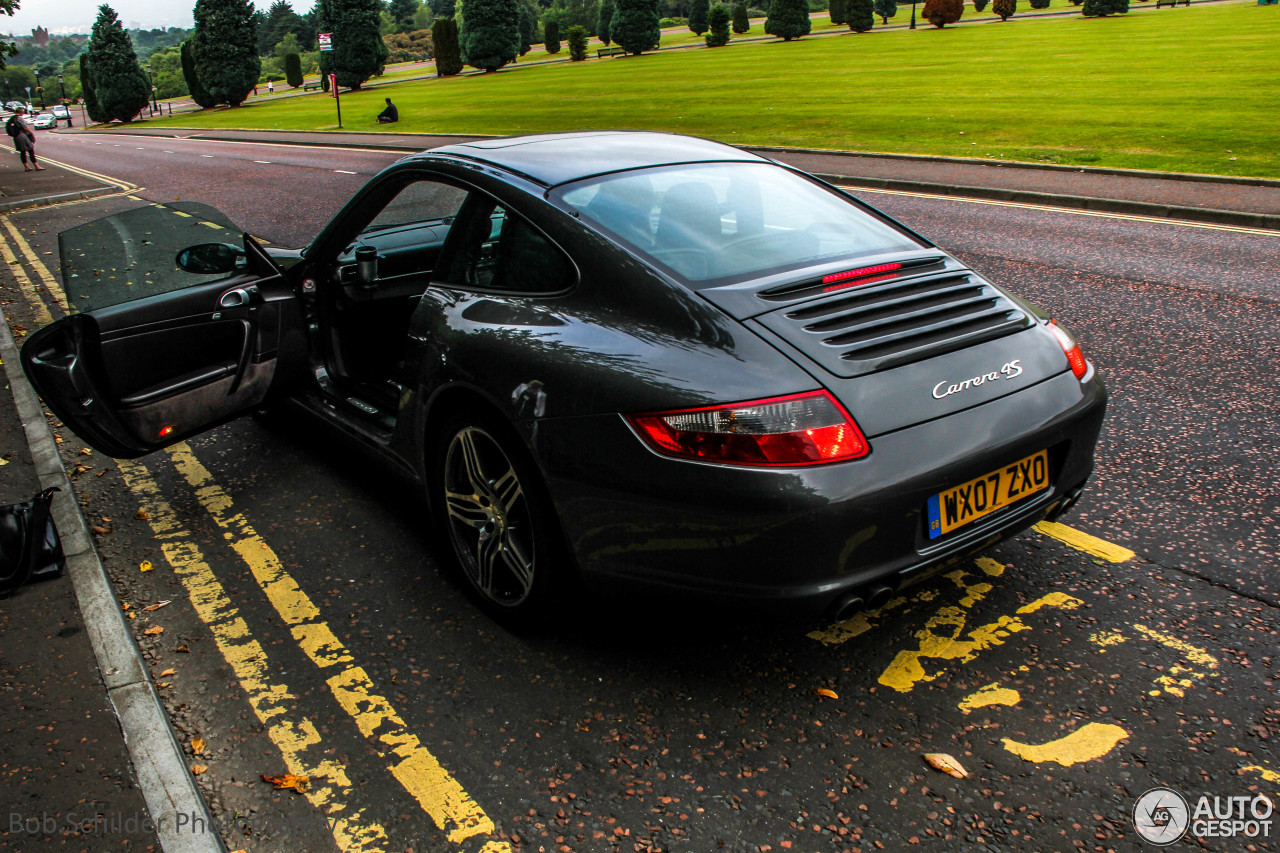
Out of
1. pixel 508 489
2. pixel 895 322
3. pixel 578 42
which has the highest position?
pixel 578 42

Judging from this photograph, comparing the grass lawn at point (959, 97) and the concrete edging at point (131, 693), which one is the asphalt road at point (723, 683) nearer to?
the concrete edging at point (131, 693)

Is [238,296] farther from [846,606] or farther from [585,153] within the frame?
[846,606]

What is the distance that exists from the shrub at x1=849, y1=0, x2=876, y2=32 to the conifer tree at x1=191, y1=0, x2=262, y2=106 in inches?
1597

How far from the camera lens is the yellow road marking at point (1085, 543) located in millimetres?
3326

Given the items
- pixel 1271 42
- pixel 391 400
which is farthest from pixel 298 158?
pixel 1271 42

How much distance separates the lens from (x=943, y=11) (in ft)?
169

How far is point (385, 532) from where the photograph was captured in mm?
3918

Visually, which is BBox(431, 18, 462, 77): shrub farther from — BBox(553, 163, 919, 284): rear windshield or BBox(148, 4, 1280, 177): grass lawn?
BBox(553, 163, 919, 284): rear windshield

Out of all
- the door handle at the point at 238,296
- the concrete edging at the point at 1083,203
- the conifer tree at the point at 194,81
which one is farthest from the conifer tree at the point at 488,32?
the door handle at the point at 238,296

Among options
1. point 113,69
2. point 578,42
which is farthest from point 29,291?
point 113,69

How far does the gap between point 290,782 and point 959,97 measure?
25175 millimetres

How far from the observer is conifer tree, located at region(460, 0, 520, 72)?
58.0m

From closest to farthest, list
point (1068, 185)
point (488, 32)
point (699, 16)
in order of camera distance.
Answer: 1. point (1068, 185)
2. point (488, 32)
3. point (699, 16)

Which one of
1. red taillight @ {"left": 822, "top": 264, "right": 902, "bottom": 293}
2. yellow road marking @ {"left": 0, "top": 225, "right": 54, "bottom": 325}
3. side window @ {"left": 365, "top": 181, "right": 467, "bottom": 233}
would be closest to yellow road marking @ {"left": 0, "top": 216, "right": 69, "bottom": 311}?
yellow road marking @ {"left": 0, "top": 225, "right": 54, "bottom": 325}
